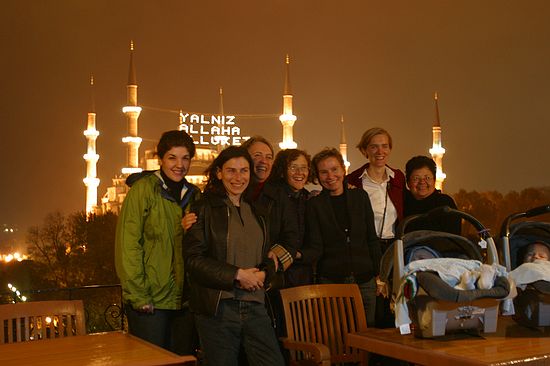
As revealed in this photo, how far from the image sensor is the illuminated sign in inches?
1199

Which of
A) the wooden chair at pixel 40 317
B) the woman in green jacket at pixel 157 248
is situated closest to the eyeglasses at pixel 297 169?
the woman in green jacket at pixel 157 248

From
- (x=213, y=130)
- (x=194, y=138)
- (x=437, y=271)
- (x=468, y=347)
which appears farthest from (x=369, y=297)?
(x=194, y=138)

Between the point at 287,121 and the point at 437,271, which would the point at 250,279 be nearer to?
the point at 437,271

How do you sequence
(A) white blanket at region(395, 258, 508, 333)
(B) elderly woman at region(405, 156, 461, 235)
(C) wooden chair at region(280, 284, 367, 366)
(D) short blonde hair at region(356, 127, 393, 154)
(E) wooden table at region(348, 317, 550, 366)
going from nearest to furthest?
(E) wooden table at region(348, 317, 550, 366) < (A) white blanket at region(395, 258, 508, 333) < (C) wooden chair at region(280, 284, 367, 366) < (B) elderly woman at region(405, 156, 461, 235) < (D) short blonde hair at region(356, 127, 393, 154)

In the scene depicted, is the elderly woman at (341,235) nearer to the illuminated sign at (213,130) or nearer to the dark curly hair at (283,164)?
the dark curly hair at (283,164)

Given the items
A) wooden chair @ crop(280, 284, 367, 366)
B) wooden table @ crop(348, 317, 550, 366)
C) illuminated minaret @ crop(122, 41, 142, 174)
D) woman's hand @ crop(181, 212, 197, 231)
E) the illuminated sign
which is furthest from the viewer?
the illuminated sign

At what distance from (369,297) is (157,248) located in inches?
45.6

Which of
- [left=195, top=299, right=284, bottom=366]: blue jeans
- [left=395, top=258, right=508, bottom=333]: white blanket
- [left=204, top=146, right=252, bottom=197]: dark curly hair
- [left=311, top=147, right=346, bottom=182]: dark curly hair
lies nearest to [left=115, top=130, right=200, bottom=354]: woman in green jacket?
[left=204, top=146, right=252, bottom=197]: dark curly hair

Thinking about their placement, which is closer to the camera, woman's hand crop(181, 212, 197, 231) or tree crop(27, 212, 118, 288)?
woman's hand crop(181, 212, 197, 231)

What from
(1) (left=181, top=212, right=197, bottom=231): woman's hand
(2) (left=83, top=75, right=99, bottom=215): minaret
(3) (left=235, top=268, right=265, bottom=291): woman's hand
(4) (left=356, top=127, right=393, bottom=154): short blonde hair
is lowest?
(3) (left=235, top=268, right=265, bottom=291): woman's hand

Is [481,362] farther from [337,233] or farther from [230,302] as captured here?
[337,233]

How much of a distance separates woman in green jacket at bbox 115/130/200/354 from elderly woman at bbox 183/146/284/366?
1.43 feet

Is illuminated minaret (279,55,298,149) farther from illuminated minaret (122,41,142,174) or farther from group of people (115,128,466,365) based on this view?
group of people (115,128,466,365)

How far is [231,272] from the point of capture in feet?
8.41
